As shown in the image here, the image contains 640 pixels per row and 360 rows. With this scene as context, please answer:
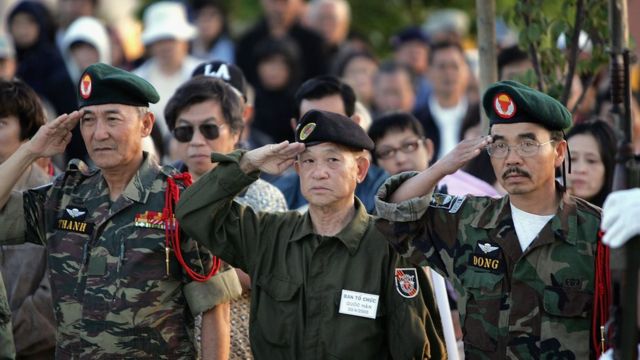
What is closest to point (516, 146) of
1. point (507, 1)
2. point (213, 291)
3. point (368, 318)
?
point (368, 318)

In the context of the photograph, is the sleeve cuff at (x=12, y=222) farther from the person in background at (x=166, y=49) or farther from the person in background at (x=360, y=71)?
the person in background at (x=360, y=71)

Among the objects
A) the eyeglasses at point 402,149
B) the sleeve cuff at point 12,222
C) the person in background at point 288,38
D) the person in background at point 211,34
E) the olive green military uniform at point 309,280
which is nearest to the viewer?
the olive green military uniform at point 309,280

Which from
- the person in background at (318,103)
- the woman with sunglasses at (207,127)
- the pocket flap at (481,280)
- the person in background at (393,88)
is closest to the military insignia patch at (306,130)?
the pocket flap at (481,280)

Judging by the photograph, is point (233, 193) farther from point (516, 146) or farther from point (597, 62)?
point (597, 62)

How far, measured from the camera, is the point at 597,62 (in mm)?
7180

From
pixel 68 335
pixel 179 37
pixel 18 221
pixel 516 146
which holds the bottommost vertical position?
pixel 68 335

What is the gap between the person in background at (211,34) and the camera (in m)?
13.0

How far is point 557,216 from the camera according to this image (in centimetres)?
539

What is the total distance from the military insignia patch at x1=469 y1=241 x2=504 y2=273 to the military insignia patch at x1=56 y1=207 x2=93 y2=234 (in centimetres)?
180

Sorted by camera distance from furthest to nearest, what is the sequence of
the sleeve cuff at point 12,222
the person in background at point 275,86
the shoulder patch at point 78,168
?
the person in background at point 275,86 → the shoulder patch at point 78,168 → the sleeve cuff at point 12,222

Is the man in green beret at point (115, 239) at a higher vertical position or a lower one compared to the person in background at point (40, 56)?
lower

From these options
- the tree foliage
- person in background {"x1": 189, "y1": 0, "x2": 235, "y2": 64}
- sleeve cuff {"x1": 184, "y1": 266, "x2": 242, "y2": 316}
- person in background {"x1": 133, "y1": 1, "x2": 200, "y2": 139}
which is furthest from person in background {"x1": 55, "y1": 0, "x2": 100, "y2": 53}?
sleeve cuff {"x1": 184, "y1": 266, "x2": 242, "y2": 316}

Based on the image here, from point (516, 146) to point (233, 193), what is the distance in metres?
1.27

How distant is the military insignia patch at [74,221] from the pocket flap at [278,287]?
0.86 m
